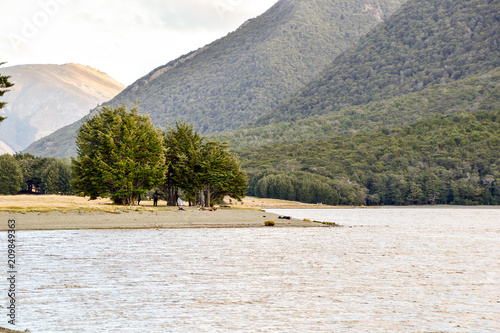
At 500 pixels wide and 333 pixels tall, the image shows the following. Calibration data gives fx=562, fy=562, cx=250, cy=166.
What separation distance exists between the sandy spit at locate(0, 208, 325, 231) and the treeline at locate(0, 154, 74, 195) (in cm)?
7271

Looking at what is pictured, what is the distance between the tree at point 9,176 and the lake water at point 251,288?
114853mm

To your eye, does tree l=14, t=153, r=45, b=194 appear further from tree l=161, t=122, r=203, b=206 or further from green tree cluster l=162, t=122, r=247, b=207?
tree l=161, t=122, r=203, b=206

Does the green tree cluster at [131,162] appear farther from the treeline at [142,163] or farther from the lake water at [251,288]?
the lake water at [251,288]

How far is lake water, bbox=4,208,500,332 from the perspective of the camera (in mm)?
17953

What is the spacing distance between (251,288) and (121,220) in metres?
44.1

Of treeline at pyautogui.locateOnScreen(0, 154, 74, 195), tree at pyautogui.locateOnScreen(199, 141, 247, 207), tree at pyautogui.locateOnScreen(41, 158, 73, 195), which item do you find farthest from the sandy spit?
tree at pyautogui.locateOnScreen(41, 158, 73, 195)

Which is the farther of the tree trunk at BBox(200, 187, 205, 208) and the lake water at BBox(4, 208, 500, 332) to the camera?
the tree trunk at BBox(200, 187, 205, 208)

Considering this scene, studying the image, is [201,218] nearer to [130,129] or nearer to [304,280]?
[130,129]

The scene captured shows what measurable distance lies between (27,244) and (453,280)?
1158 inches

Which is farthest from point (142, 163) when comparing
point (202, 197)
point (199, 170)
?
point (202, 197)

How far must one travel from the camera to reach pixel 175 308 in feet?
65.8

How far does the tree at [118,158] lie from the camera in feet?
283

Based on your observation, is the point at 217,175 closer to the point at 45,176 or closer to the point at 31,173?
the point at 45,176

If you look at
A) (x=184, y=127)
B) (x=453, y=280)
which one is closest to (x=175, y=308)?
(x=453, y=280)
